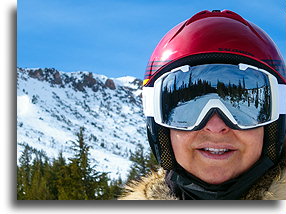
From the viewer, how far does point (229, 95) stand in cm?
157

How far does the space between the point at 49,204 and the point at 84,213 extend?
0.18 m

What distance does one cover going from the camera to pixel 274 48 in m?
1.63

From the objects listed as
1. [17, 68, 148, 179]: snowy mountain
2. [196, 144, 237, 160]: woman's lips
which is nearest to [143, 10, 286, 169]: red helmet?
[196, 144, 237, 160]: woman's lips

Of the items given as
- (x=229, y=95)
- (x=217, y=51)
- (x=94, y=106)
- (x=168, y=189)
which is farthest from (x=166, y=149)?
(x=94, y=106)

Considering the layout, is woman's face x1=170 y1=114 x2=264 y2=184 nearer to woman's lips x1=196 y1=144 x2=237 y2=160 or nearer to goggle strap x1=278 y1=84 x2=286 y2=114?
woman's lips x1=196 y1=144 x2=237 y2=160

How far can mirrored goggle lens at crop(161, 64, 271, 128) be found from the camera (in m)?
1.55

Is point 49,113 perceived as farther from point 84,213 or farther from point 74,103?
point 84,213

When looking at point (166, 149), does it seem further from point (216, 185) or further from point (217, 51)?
point (217, 51)

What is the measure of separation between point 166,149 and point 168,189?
Result: 18 centimetres

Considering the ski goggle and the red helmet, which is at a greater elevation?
the red helmet

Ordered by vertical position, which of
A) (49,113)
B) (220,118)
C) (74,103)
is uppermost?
(74,103)

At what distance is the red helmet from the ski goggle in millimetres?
32

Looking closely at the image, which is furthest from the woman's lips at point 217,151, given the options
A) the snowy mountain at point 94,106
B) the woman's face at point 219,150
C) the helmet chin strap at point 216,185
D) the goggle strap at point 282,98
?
the snowy mountain at point 94,106
